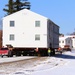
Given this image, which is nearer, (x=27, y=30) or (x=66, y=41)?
(x=27, y=30)

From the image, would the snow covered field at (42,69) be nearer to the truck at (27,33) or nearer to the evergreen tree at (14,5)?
the truck at (27,33)

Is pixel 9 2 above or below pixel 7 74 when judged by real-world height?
above

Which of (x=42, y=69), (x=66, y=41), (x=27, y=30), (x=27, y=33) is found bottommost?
(x=42, y=69)

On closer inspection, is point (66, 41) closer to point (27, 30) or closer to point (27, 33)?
point (27, 33)

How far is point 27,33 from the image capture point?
5288cm

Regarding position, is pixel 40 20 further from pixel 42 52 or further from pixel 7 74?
pixel 7 74

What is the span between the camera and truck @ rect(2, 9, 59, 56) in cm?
5197

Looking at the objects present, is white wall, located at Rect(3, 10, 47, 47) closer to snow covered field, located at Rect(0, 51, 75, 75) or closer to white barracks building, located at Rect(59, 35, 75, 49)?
snow covered field, located at Rect(0, 51, 75, 75)

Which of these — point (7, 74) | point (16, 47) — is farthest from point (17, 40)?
point (7, 74)

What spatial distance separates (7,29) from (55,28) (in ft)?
38.8

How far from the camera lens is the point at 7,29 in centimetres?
5388

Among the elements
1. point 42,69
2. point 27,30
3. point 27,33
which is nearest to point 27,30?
point 27,30

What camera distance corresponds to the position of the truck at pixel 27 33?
2046 inches

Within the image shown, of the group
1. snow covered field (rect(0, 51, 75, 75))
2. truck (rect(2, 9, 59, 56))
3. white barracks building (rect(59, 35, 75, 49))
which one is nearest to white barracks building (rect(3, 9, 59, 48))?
truck (rect(2, 9, 59, 56))
